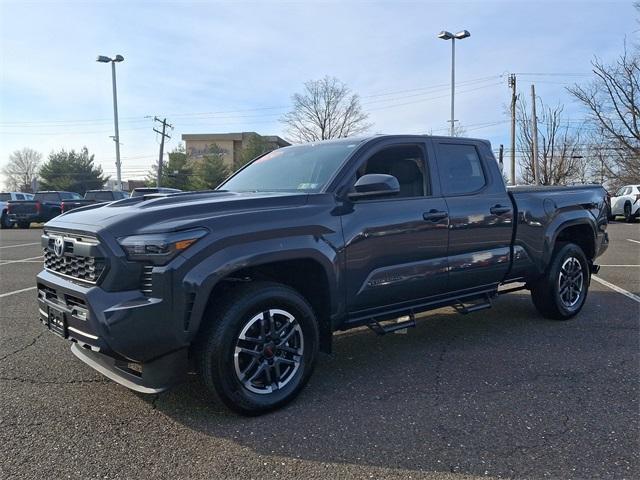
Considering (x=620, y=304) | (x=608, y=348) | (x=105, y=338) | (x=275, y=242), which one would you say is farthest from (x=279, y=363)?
(x=620, y=304)

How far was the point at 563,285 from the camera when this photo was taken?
554 cm

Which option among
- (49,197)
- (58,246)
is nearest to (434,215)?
(58,246)

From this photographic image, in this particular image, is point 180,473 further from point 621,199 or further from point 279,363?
point 621,199

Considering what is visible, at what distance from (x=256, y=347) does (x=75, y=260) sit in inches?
50.9

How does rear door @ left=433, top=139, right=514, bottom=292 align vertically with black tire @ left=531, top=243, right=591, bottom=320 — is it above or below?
above

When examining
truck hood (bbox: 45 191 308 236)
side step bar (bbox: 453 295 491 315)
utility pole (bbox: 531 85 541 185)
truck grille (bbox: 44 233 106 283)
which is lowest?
side step bar (bbox: 453 295 491 315)

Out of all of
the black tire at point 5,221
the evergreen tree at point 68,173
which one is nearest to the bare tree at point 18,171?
the evergreen tree at point 68,173

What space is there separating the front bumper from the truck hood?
1.25 ft

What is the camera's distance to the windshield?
3.99 meters

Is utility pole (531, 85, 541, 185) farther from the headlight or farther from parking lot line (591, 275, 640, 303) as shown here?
the headlight

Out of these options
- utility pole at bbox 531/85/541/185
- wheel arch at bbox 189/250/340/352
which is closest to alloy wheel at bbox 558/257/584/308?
wheel arch at bbox 189/250/340/352

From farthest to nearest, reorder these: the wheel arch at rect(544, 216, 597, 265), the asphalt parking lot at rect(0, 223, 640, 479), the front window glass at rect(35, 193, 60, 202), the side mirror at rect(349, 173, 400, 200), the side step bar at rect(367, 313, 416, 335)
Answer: the front window glass at rect(35, 193, 60, 202)
the wheel arch at rect(544, 216, 597, 265)
the side step bar at rect(367, 313, 416, 335)
the side mirror at rect(349, 173, 400, 200)
the asphalt parking lot at rect(0, 223, 640, 479)

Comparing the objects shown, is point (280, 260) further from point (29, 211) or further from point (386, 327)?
point (29, 211)

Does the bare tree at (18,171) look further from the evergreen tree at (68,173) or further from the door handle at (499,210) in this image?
the door handle at (499,210)
